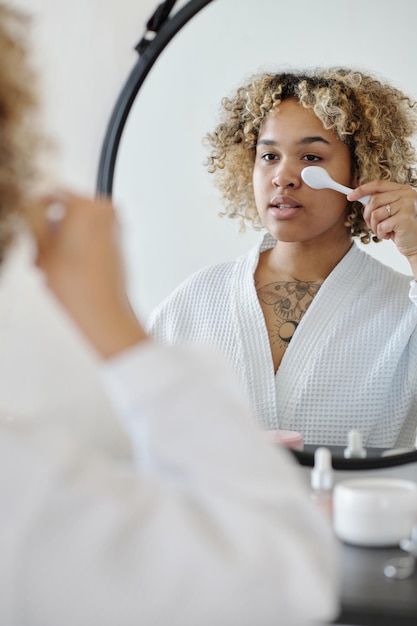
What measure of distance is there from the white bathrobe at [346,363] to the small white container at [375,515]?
201 mm

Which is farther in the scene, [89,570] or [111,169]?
[111,169]

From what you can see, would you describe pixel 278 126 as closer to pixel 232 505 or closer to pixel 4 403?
pixel 4 403

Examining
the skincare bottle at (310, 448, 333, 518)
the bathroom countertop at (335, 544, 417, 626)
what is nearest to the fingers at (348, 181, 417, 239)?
the skincare bottle at (310, 448, 333, 518)

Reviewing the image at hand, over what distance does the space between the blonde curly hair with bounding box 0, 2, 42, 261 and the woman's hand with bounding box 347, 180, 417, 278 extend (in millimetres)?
597

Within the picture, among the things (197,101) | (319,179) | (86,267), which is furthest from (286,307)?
(86,267)

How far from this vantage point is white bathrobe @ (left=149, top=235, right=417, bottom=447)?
3.62 feet

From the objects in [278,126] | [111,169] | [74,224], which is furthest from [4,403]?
[74,224]

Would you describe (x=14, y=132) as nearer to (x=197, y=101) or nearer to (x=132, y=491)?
(x=132, y=491)

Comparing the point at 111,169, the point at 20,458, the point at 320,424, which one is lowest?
the point at 320,424

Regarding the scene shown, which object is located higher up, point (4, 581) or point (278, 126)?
point (278, 126)

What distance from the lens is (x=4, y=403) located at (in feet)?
4.04

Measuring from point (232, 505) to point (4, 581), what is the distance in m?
0.15

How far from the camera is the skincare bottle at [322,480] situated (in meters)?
0.98

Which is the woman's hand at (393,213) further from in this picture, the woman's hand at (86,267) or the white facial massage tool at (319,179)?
the woman's hand at (86,267)
